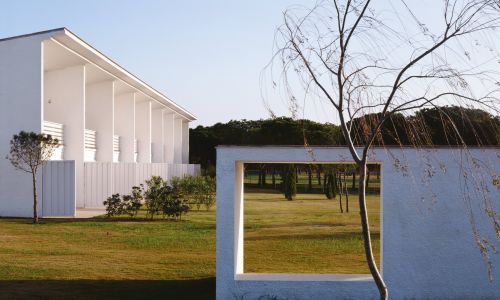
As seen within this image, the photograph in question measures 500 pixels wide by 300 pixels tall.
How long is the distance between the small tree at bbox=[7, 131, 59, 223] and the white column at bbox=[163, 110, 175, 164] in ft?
81.5

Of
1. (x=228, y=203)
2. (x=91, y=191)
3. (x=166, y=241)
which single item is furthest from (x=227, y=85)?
(x=91, y=191)

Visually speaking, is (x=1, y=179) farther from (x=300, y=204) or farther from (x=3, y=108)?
(x=300, y=204)

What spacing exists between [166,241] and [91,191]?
37.0 ft

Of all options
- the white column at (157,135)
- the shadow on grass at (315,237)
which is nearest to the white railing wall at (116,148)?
the white column at (157,135)

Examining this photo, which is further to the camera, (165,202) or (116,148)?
(116,148)

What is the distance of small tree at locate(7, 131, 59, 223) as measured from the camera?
21.1 meters

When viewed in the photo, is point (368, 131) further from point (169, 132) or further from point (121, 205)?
point (169, 132)

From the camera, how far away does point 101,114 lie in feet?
101

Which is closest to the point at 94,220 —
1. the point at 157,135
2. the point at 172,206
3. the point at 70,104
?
the point at 172,206

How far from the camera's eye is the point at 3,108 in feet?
75.8

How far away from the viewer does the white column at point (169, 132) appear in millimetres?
46938

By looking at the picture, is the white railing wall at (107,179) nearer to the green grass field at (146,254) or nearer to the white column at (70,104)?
the white column at (70,104)

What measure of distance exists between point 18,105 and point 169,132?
84.9ft

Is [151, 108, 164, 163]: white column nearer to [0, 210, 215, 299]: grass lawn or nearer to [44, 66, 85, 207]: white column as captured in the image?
[44, 66, 85, 207]: white column
